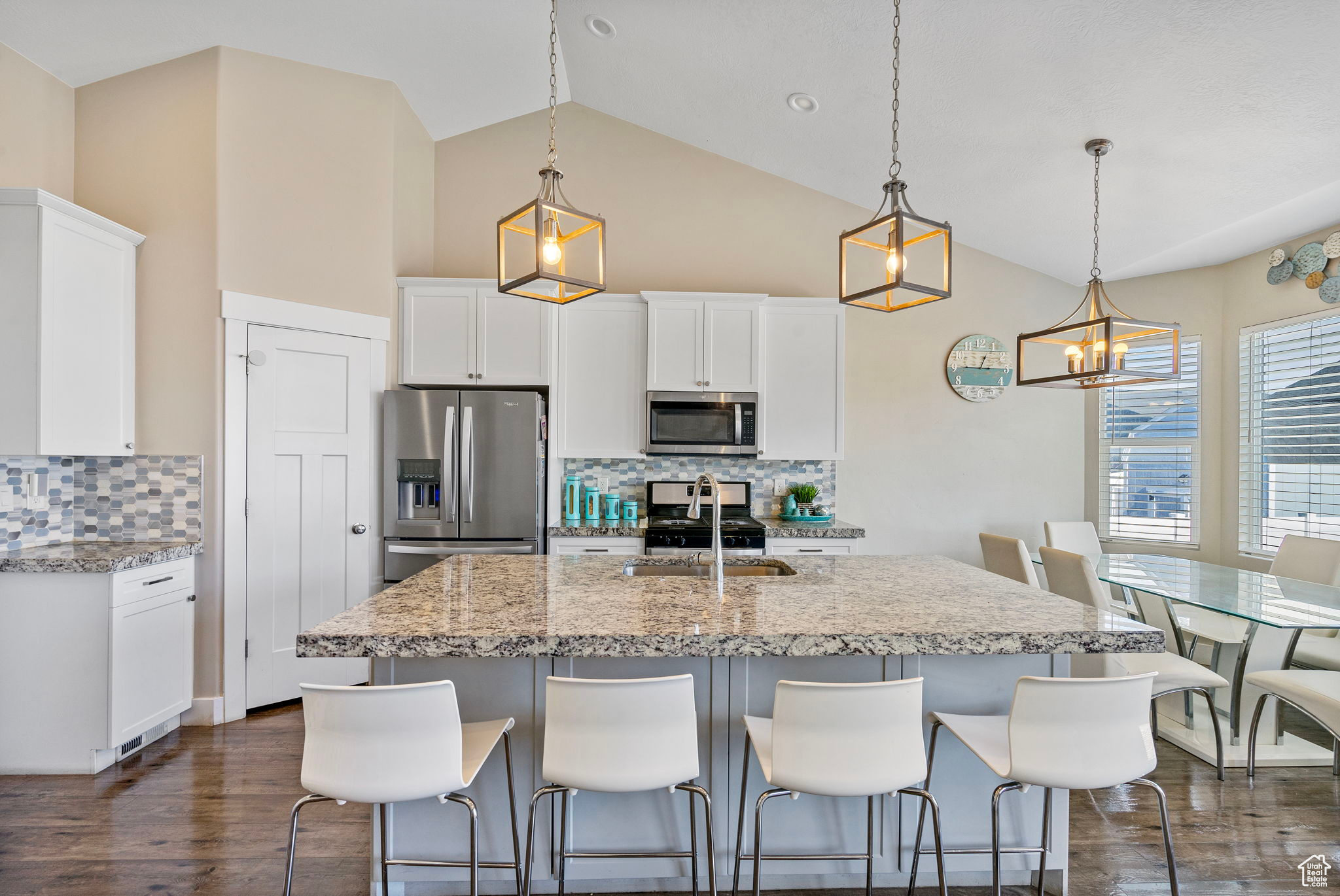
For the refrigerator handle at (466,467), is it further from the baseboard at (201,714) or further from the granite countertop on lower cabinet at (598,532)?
the baseboard at (201,714)

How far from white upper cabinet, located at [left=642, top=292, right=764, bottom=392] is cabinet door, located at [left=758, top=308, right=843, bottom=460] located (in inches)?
5.4

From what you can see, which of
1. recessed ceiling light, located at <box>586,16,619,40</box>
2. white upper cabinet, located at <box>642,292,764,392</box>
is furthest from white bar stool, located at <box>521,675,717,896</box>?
recessed ceiling light, located at <box>586,16,619,40</box>

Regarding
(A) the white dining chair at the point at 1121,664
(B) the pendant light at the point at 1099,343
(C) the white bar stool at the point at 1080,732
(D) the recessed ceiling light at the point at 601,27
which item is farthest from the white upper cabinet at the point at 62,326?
(A) the white dining chair at the point at 1121,664

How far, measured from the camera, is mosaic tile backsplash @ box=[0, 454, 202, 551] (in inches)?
130

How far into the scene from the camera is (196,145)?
10.9 feet

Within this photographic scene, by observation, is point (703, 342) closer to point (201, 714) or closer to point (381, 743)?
point (381, 743)

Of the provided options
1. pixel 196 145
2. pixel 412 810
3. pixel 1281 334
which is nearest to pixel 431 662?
pixel 412 810

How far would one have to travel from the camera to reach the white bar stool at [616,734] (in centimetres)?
154

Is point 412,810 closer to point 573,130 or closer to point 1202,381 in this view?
point 573,130

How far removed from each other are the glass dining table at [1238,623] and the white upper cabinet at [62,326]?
15.3 feet

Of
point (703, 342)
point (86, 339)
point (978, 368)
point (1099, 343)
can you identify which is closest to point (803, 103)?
point (703, 342)

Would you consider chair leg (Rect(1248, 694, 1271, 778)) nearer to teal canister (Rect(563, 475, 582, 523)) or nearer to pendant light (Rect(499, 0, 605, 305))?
pendant light (Rect(499, 0, 605, 305))

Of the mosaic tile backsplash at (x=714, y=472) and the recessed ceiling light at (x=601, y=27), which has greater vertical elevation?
the recessed ceiling light at (x=601, y=27)

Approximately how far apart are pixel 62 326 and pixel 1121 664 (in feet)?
14.8
